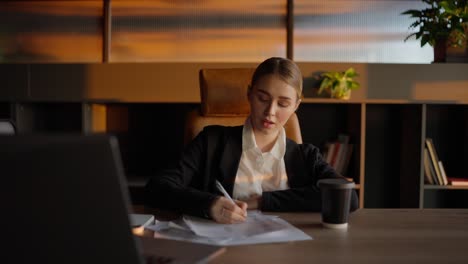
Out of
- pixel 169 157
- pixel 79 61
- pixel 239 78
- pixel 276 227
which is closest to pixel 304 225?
pixel 276 227

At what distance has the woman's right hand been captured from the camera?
1038mm

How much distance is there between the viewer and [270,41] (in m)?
3.05

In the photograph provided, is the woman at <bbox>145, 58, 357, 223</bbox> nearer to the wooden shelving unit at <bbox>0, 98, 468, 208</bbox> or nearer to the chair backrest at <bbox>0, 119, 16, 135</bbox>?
the chair backrest at <bbox>0, 119, 16, 135</bbox>

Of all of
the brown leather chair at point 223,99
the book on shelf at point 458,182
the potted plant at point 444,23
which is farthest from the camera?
the book on shelf at point 458,182

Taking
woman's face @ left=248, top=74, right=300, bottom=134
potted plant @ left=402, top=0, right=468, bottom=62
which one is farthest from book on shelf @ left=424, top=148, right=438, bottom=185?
woman's face @ left=248, top=74, right=300, bottom=134

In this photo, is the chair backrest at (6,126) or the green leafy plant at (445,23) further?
the green leafy plant at (445,23)

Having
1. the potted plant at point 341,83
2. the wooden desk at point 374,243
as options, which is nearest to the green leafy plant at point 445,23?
the potted plant at point 341,83

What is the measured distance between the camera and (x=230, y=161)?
4.92ft

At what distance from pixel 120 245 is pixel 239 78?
1.43 m

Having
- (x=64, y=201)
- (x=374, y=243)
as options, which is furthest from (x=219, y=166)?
(x=64, y=201)

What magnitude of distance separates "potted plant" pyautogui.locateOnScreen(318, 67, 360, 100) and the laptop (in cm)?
237

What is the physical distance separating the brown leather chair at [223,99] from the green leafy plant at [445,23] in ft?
4.21

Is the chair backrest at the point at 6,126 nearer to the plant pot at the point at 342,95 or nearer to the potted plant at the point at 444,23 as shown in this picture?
the plant pot at the point at 342,95

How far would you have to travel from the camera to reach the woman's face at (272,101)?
1437mm
